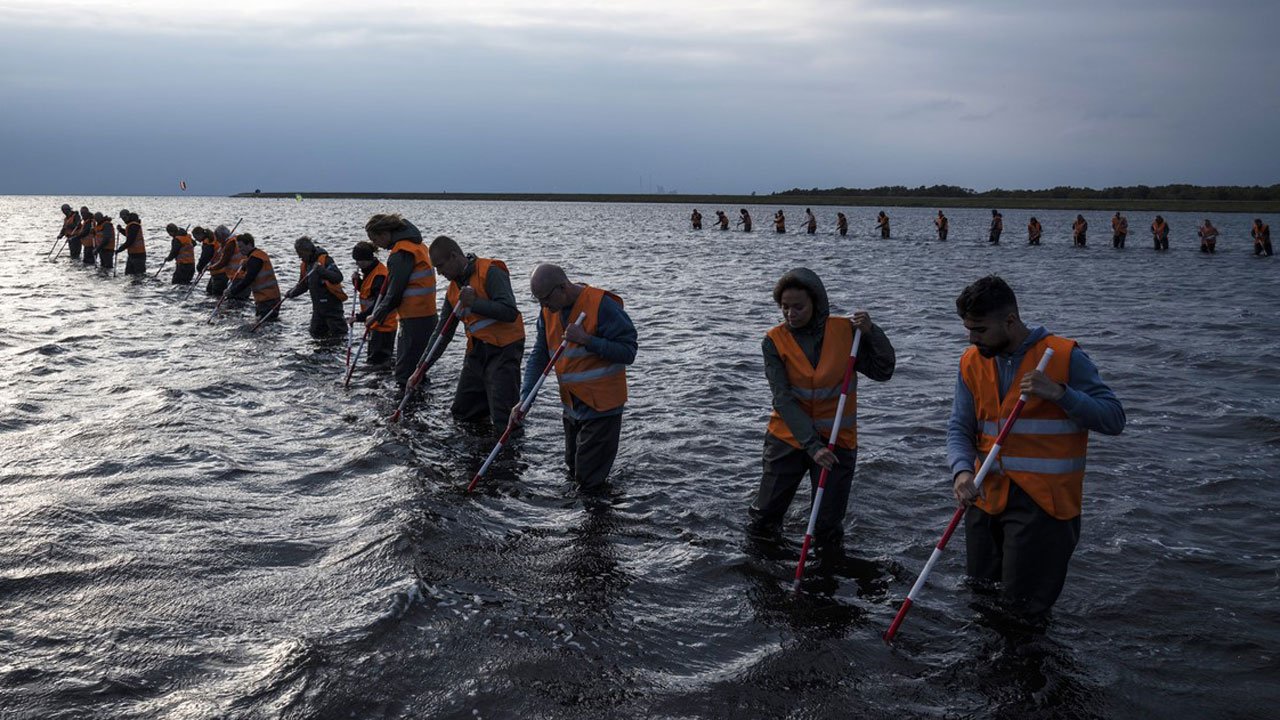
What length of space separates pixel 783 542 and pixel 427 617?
298 cm

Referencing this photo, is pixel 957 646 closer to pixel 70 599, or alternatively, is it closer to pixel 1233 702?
pixel 1233 702

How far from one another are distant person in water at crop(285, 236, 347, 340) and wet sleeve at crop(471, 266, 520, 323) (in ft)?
25.6

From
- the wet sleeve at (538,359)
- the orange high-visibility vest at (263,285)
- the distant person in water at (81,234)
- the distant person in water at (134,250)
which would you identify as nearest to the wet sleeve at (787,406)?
the wet sleeve at (538,359)

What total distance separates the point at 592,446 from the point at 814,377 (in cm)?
258

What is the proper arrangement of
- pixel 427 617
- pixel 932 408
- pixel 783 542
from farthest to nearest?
pixel 932 408, pixel 783 542, pixel 427 617

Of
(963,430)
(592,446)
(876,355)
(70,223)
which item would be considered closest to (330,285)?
(592,446)

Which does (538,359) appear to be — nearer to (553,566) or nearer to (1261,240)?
(553,566)

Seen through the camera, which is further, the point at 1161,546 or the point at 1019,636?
the point at 1161,546

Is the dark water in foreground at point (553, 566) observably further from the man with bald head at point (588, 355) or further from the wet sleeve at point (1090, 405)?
the wet sleeve at point (1090, 405)

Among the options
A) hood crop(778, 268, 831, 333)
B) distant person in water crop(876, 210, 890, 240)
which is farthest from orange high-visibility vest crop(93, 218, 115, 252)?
distant person in water crop(876, 210, 890, 240)

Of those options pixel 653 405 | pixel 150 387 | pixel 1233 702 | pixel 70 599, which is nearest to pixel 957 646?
pixel 1233 702

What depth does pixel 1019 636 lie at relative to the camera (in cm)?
592

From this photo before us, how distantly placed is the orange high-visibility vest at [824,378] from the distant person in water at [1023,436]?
3.20 ft

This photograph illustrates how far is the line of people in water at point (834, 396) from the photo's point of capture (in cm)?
507
